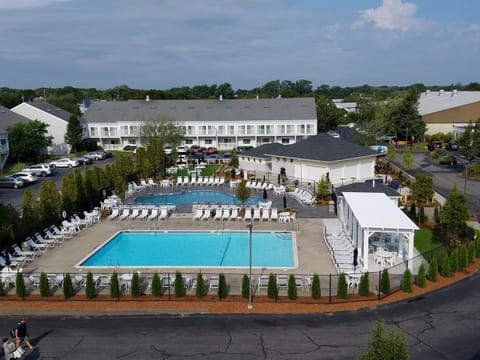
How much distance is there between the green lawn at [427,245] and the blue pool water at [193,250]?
630 cm

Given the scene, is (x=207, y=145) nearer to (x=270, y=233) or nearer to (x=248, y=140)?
(x=248, y=140)

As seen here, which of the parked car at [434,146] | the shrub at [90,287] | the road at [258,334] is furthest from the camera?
the parked car at [434,146]

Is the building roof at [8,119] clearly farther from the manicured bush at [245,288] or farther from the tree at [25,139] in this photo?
the manicured bush at [245,288]

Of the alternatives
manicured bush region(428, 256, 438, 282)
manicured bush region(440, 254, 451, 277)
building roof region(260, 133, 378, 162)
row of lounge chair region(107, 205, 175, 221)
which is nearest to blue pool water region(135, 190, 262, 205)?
row of lounge chair region(107, 205, 175, 221)

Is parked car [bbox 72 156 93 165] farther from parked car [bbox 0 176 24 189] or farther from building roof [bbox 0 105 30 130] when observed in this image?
parked car [bbox 0 176 24 189]

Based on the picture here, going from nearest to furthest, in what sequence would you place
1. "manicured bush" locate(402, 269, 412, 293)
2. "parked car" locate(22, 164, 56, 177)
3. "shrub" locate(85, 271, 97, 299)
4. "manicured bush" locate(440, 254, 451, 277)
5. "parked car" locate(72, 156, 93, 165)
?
"shrub" locate(85, 271, 97, 299) → "manicured bush" locate(402, 269, 412, 293) → "manicured bush" locate(440, 254, 451, 277) → "parked car" locate(22, 164, 56, 177) → "parked car" locate(72, 156, 93, 165)

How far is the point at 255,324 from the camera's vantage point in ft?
51.6

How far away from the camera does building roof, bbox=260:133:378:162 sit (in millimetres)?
39309

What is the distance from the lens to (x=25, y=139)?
52781 mm

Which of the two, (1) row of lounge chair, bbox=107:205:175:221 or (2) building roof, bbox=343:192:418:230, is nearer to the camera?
(2) building roof, bbox=343:192:418:230

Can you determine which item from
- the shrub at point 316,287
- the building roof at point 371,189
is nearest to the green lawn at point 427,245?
the building roof at point 371,189

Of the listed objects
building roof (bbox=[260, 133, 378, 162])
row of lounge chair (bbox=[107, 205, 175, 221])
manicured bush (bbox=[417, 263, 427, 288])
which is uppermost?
building roof (bbox=[260, 133, 378, 162])

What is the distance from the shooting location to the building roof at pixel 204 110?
6588 centimetres

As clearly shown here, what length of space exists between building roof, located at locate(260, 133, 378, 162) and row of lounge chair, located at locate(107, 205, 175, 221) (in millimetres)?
14613
